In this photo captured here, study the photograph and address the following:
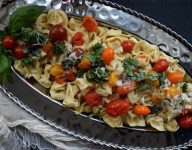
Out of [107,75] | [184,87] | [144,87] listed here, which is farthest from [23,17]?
[184,87]

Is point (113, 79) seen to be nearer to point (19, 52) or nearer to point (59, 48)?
point (59, 48)

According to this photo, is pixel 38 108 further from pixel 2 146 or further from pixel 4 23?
pixel 4 23

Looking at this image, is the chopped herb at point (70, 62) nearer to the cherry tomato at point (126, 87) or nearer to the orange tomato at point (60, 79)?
the orange tomato at point (60, 79)

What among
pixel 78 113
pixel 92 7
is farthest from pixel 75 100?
pixel 92 7

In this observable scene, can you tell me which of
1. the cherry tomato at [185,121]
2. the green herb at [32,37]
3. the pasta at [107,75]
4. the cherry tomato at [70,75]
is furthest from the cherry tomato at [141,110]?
the green herb at [32,37]

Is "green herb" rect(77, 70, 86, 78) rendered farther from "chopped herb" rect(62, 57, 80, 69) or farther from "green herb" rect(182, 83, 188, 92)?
"green herb" rect(182, 83, 188, 92)

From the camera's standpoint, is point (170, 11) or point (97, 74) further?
point (170, 11)
